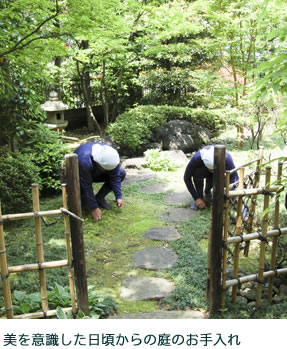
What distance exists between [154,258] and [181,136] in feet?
22.9

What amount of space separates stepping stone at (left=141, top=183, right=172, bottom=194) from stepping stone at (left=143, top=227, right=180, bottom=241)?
6.34 ft

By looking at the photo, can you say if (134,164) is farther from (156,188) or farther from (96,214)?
(96,214)

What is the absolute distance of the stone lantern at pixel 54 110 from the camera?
1042cm

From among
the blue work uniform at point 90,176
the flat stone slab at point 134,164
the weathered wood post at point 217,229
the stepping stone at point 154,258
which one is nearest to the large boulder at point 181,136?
the flat stone slab at point 134,164

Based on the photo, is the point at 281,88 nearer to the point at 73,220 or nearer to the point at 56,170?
the point at 73,220

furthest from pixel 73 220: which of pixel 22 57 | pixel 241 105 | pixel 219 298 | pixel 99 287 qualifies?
pixel 241 105

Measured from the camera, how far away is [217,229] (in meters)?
3.18

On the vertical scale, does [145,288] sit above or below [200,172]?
below

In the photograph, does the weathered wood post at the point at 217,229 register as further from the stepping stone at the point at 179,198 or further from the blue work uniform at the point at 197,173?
the stepping stone at the point at 179,198

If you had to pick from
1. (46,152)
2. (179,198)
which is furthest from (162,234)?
(46,152)

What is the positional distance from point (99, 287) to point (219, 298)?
1278 mm

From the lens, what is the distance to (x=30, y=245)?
4672 millimetres

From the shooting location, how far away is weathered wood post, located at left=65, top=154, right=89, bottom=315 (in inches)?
111

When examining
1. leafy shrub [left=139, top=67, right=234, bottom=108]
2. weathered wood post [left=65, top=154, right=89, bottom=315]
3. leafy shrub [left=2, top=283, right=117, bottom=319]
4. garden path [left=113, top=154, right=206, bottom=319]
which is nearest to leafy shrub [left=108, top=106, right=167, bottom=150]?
leafy shrub [left=139, top=67, right=234, bottom=108]
